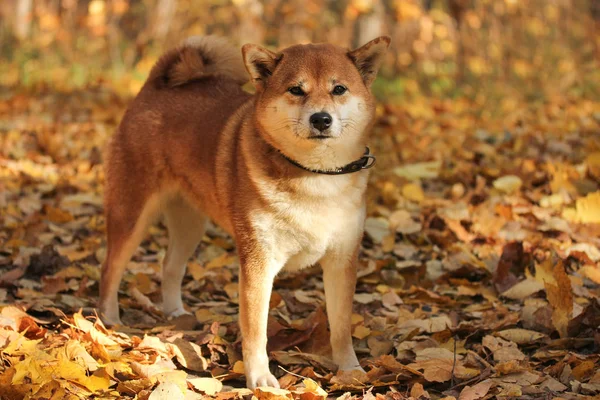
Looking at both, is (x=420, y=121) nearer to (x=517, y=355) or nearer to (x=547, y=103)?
(x=547, y=103)

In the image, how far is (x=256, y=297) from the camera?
3.30m

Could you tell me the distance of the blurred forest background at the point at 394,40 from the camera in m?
9.61

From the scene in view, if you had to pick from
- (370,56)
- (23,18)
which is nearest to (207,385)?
(370,56)

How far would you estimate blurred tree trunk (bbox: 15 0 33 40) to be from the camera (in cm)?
1147

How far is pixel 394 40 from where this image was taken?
1052 cm

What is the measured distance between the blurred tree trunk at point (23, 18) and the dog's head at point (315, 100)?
876 cm

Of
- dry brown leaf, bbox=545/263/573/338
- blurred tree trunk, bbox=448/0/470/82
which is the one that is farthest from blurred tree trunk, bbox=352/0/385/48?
dry brown leaf, bbox=545/263/573/338

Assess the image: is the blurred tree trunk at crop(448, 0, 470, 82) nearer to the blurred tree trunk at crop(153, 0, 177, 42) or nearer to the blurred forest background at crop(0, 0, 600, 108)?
the blurred forest background at crop(0, 0, 600, 108)

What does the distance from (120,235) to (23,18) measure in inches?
350

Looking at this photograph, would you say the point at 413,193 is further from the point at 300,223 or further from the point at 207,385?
the point at 207,385

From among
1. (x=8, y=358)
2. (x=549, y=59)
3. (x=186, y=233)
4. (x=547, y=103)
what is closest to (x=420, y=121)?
(x=547, y=103)

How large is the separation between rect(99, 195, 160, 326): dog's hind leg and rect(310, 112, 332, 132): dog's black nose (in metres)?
1.20

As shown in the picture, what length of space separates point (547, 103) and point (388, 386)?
6.20m

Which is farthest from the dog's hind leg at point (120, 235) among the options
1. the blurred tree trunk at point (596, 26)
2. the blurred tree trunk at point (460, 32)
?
the blurred tree trunk at point (596, 26)
